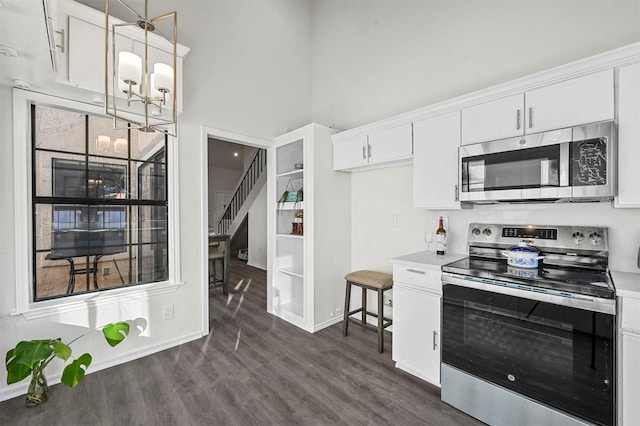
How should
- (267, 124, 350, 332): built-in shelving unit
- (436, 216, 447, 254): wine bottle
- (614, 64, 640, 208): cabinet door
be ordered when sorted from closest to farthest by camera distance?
(614, 64, 640, 208): cabinet door < (436, 216, 447, 254): wine bottle < (267, 124, 350, 332): built-in shelving unit

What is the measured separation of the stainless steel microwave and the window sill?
9.52 ft

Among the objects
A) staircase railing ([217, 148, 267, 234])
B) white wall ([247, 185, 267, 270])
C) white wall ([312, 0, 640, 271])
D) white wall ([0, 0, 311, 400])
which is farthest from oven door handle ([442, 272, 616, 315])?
white wall ([247, 185, 267, 270])

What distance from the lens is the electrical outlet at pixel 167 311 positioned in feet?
9.36

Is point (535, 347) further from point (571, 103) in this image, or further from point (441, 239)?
point (571, 103)

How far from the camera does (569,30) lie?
216cm

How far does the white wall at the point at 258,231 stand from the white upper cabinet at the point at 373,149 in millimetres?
3964

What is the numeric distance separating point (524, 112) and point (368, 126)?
1.38m

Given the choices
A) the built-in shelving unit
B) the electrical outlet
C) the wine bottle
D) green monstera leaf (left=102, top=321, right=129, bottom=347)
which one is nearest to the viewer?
green monstera leaf (left=102, top=321, right=129, bottom=347)

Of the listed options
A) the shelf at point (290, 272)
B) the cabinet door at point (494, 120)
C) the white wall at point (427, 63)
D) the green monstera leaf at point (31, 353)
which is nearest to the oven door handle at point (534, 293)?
the white wall at point (427, 63)

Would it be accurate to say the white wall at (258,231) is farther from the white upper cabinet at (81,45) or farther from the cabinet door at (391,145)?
the white upper cabinet at (81,45)

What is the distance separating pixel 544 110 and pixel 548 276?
1108mm

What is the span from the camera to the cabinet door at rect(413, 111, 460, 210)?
2385mm

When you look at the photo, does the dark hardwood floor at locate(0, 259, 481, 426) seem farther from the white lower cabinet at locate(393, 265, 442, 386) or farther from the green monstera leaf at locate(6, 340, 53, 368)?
the green monstera leaf at locate(6, 340, 53, 368)

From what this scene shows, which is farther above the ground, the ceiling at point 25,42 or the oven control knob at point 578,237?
the ceiling at point 25,42
